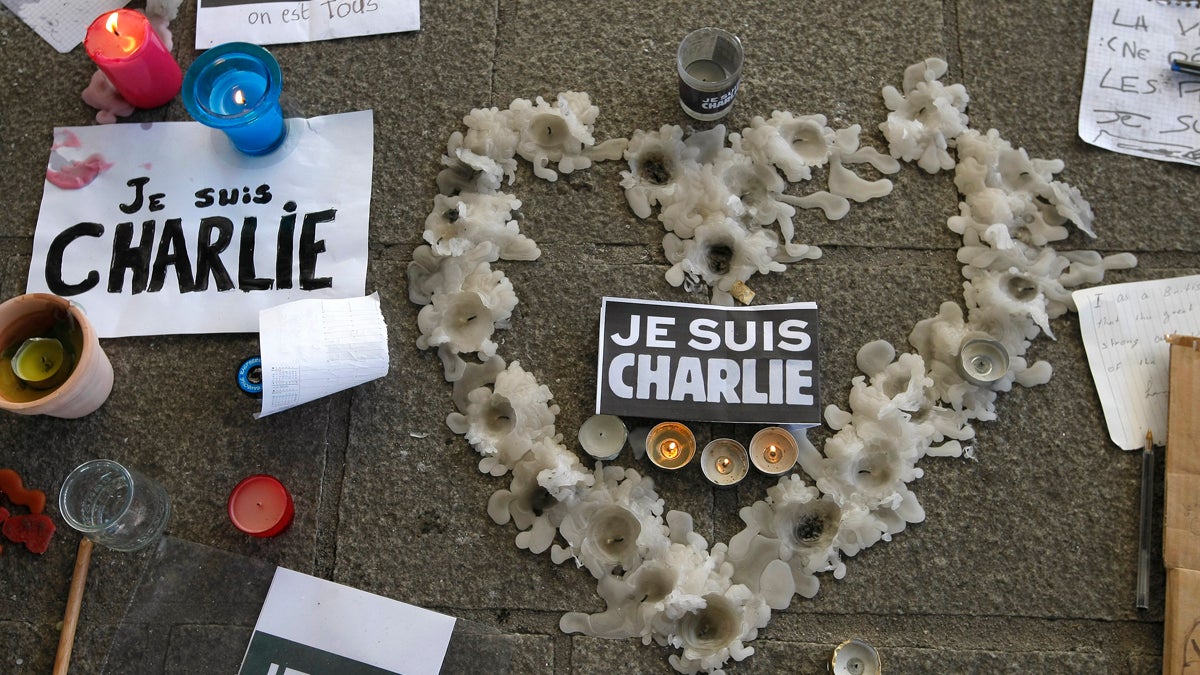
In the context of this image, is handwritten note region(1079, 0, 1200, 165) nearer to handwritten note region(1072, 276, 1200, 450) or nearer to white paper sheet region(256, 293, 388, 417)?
handwritten note region(1072, 276, 1200, 450)

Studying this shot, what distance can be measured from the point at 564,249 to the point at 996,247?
Answer: 62 centimetres

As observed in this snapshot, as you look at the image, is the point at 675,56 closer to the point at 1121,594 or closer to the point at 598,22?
the point at 598,22

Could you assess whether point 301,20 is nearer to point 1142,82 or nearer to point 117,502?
point 117,502

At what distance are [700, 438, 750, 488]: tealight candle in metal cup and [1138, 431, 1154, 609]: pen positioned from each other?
1.73ft

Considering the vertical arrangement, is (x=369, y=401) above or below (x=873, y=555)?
above

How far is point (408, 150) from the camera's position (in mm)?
1270

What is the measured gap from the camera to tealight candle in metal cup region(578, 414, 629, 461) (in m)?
1.12

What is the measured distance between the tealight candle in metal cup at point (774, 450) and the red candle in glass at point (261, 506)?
63 centimetres

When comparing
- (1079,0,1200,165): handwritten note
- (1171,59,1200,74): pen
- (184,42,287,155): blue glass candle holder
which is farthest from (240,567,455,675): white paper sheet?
(1171,59,1200,74): pen

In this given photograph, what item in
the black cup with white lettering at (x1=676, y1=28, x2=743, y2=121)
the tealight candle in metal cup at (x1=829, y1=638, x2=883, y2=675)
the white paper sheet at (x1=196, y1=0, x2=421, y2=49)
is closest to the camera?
the tealight candle in metal cup at (x1=829, y1=638, x2=883, y2=675)

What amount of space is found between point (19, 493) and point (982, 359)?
1.34 metres

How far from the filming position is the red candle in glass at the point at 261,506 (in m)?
1.10

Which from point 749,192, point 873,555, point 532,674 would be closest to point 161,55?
point 749,192

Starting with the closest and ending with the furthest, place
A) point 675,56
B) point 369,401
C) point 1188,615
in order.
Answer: point 1188,615, point 369,401, point 675,56
